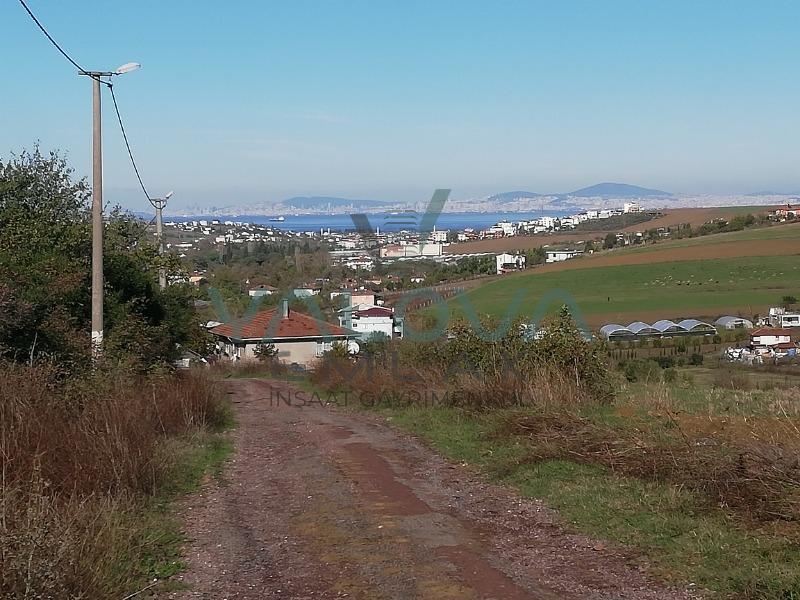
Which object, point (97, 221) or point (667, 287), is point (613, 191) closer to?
point (667, 287)

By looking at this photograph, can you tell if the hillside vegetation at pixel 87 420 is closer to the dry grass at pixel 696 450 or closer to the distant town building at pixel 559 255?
the dry grass at pixel 696 450

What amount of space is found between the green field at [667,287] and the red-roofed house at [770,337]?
19.5 feet

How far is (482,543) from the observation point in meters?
6.61

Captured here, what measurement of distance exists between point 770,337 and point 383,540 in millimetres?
33033

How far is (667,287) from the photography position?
174 feet

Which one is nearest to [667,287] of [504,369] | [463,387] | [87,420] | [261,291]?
[261,291]

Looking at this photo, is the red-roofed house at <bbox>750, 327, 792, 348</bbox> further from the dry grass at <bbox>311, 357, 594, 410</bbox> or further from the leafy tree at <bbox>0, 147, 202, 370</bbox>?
the leafy tree at <bbox>0, 147, 202, 370</bbox>

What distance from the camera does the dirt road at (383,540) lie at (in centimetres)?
545

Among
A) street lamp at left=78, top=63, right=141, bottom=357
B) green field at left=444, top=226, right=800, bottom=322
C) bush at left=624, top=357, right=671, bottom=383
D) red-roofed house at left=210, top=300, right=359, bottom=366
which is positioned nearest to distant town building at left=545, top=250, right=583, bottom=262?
green field at left=444, top=226, right=800, bottom=322

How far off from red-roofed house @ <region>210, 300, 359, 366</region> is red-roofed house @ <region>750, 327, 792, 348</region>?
18.3m

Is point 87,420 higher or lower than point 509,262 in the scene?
higher

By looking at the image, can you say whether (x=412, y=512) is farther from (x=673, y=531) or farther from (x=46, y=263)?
(x=46, y=263)

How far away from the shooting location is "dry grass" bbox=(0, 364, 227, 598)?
14.9 feet

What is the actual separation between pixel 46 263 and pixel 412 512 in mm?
9642
